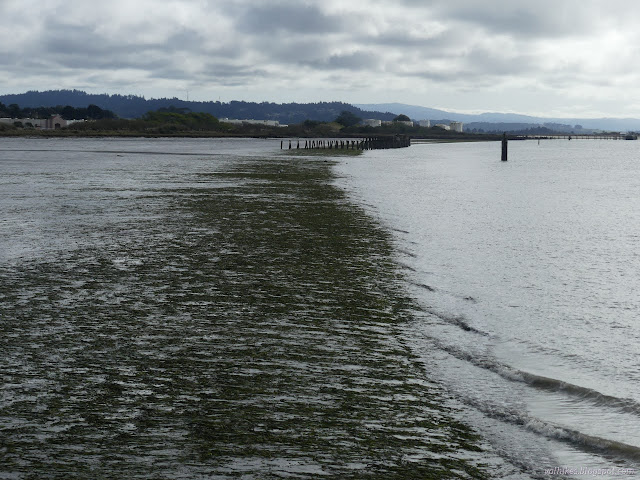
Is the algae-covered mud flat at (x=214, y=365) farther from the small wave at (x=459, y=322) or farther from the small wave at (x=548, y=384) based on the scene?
the small wave at (x=548, y=384)

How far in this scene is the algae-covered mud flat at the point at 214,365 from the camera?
5809mm

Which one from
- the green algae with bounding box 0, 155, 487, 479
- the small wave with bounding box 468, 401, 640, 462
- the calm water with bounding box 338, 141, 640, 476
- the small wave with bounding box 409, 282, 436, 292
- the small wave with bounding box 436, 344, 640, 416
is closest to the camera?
the green algae with bounding box 0, 155, 487, 479

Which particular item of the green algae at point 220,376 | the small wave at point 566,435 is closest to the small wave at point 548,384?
the green algae at point 220,376

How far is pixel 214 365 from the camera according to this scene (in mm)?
8266

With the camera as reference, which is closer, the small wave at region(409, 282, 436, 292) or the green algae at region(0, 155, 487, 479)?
the green algae at region(0, 155, 487, 479)

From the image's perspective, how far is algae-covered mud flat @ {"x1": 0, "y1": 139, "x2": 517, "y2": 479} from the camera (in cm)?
581

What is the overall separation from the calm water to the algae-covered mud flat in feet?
1.74

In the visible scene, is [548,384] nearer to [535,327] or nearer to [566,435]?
[566,435]

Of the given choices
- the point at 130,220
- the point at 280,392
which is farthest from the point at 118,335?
the point at 130,220

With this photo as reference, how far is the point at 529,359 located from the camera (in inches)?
361

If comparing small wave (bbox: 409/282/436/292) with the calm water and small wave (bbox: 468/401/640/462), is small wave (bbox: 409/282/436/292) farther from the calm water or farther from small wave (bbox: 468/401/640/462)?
small wave (bbox: 468/401/640/462)

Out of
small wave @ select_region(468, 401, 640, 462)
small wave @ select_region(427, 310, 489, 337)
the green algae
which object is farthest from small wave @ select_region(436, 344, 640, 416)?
small wave @ select_region(427, 310, 489, 337)

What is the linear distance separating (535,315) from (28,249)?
11.6 meters

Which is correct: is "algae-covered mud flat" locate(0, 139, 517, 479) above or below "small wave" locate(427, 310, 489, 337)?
above
